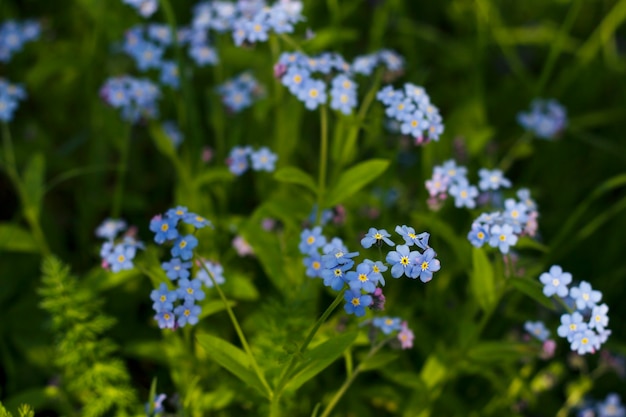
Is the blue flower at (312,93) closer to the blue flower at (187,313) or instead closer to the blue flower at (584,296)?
the blue flower at (187,313)

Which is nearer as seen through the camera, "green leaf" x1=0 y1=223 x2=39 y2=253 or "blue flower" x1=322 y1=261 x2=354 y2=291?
"blue flower" x1=322 y1=261 x2=354 y2=291

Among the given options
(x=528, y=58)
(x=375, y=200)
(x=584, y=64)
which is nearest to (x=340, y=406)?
(x=375, y=200)

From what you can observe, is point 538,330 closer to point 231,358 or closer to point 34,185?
point 231,358

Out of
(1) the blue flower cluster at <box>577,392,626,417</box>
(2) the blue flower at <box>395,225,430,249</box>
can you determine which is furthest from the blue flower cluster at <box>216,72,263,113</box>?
(1) the blue flower cluster at <box>577,392,626,417</box>

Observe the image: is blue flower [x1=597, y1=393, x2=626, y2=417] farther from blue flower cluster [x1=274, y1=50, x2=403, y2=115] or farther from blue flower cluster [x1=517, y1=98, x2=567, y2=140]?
blue flower cluster [x1=274, y1=50, x2=403, y2=115]

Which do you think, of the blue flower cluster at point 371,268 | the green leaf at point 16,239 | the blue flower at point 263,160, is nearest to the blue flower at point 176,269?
the blue flower cluster at point 371,268
